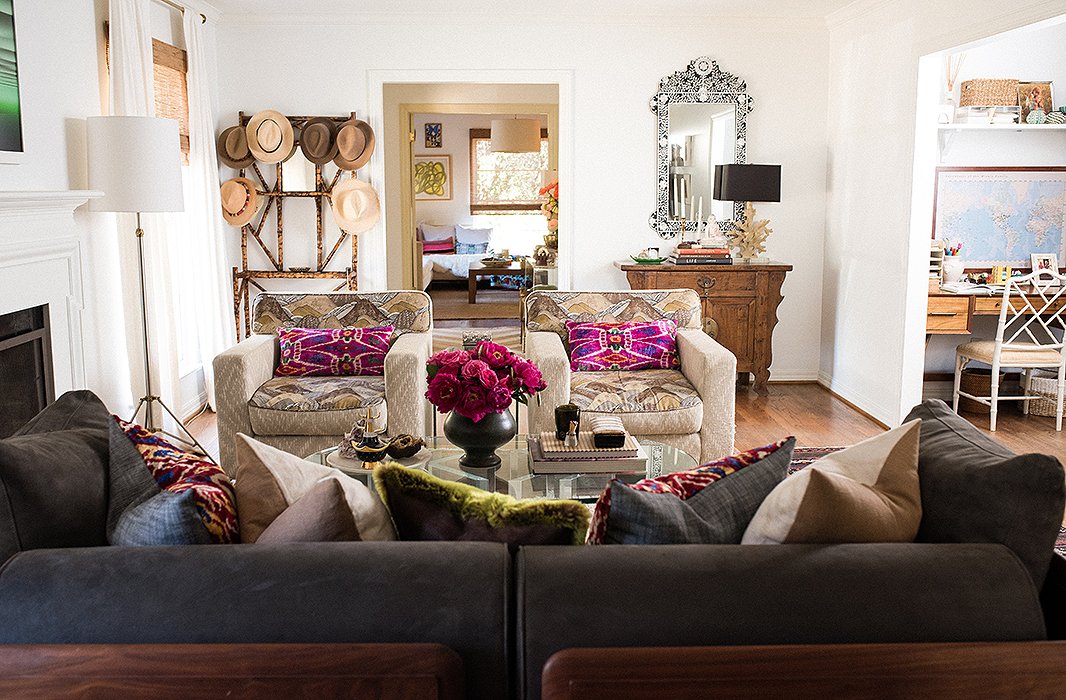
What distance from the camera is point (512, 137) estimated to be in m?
11.4

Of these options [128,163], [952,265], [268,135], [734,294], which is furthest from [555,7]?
[128,163]

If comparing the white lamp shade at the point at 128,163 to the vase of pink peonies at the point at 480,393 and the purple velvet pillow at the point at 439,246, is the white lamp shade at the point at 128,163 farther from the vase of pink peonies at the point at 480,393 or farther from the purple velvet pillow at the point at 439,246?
the purple velvet pillow at the point at 439,246

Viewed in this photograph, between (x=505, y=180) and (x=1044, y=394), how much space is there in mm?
8702

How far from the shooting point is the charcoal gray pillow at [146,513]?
1587 millimetres

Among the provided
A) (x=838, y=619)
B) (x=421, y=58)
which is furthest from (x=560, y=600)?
(x=421, y=58)

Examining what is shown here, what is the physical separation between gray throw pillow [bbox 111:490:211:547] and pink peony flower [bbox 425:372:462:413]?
1.43m

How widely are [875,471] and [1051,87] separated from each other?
5.12 metres

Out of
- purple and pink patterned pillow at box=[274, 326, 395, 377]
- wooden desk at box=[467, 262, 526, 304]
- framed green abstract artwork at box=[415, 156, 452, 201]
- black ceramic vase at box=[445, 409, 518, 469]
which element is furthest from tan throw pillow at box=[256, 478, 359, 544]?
framed green abstract artwork at box=[415, 156, 452, 201]

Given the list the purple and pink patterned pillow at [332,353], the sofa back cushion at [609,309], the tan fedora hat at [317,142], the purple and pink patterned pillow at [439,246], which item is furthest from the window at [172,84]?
the purple and pink patterned pillow at [439,246]

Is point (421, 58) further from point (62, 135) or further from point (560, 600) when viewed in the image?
point (560, 600)

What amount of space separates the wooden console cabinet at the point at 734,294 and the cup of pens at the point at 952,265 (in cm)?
90

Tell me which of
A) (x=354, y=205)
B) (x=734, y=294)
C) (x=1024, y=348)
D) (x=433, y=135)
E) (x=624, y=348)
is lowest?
(x=1024, y=348)

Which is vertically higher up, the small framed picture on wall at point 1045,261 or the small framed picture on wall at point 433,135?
the small framed picture on wall at point 433,135

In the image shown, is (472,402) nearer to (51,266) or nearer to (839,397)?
(51,266)
